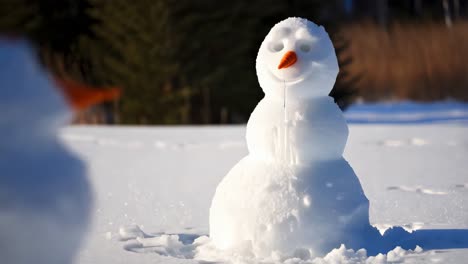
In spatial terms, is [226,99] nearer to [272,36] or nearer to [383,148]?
[383,148]

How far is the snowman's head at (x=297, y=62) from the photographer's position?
2982 mm

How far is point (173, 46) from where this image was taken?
32.4ft

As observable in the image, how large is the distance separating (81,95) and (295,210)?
1.76m

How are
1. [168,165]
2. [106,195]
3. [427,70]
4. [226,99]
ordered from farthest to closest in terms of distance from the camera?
1. [427,70]
2. [226,99]
3. [168,165]
4. [106,195]

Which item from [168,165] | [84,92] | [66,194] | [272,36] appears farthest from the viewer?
[168,165]

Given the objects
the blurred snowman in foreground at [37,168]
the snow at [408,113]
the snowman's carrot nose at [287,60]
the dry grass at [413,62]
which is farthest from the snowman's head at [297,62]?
the dry grass at [413,62]

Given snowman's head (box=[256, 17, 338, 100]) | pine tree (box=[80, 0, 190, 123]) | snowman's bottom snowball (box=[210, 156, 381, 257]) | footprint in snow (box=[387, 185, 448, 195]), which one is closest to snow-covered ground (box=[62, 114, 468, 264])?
footprint in snow (box=[387, 185, 448, 195])

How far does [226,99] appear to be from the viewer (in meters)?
10.5

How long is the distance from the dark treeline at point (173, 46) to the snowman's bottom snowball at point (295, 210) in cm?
685

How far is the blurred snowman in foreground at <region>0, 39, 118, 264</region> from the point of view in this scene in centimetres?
124

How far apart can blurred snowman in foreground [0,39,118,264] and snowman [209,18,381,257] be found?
1518 mm

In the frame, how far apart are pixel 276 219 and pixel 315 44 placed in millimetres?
752

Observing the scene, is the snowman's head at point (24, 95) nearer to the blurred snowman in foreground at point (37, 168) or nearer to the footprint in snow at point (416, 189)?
the blurred snowman in foreground at point (37, 168)

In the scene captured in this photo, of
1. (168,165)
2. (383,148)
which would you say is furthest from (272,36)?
(383,148)
